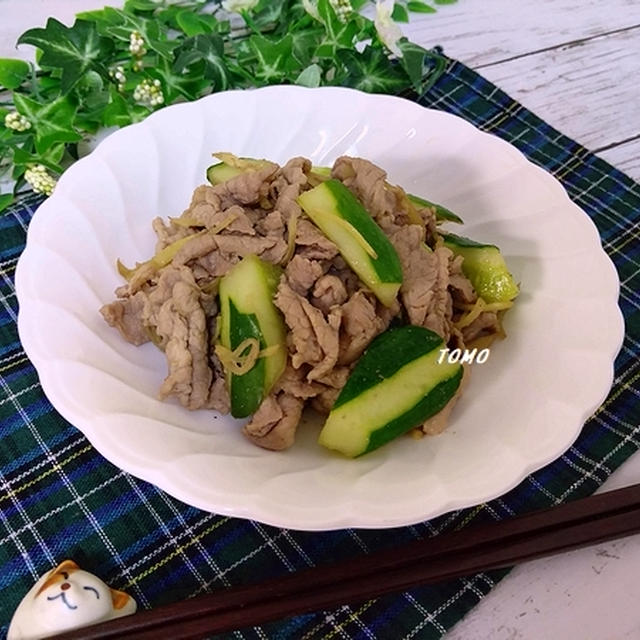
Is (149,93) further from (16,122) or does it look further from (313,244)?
(313,244)

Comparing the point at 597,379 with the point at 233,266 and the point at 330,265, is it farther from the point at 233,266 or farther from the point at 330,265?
the point at 233,266

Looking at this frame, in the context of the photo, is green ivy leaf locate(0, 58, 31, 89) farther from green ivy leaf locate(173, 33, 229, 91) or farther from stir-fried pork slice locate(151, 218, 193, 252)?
stir-fried pork slice locate(151, 218, 193, 252)

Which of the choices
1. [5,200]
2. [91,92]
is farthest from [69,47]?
[5,200]

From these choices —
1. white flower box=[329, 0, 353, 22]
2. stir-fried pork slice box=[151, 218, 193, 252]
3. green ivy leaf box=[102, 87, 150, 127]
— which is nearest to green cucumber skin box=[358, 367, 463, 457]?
stir-fried pork slice box=[151, 218, 193, 252]

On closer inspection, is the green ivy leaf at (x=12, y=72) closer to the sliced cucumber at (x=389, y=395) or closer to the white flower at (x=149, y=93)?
the white flower at (x=149, y=93)

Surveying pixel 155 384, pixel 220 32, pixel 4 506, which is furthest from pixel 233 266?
pixel 220 32

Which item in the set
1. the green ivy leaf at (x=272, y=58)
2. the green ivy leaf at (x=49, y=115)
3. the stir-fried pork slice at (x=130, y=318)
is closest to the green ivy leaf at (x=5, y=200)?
the green ivy leaf at (x=49, y=115)
